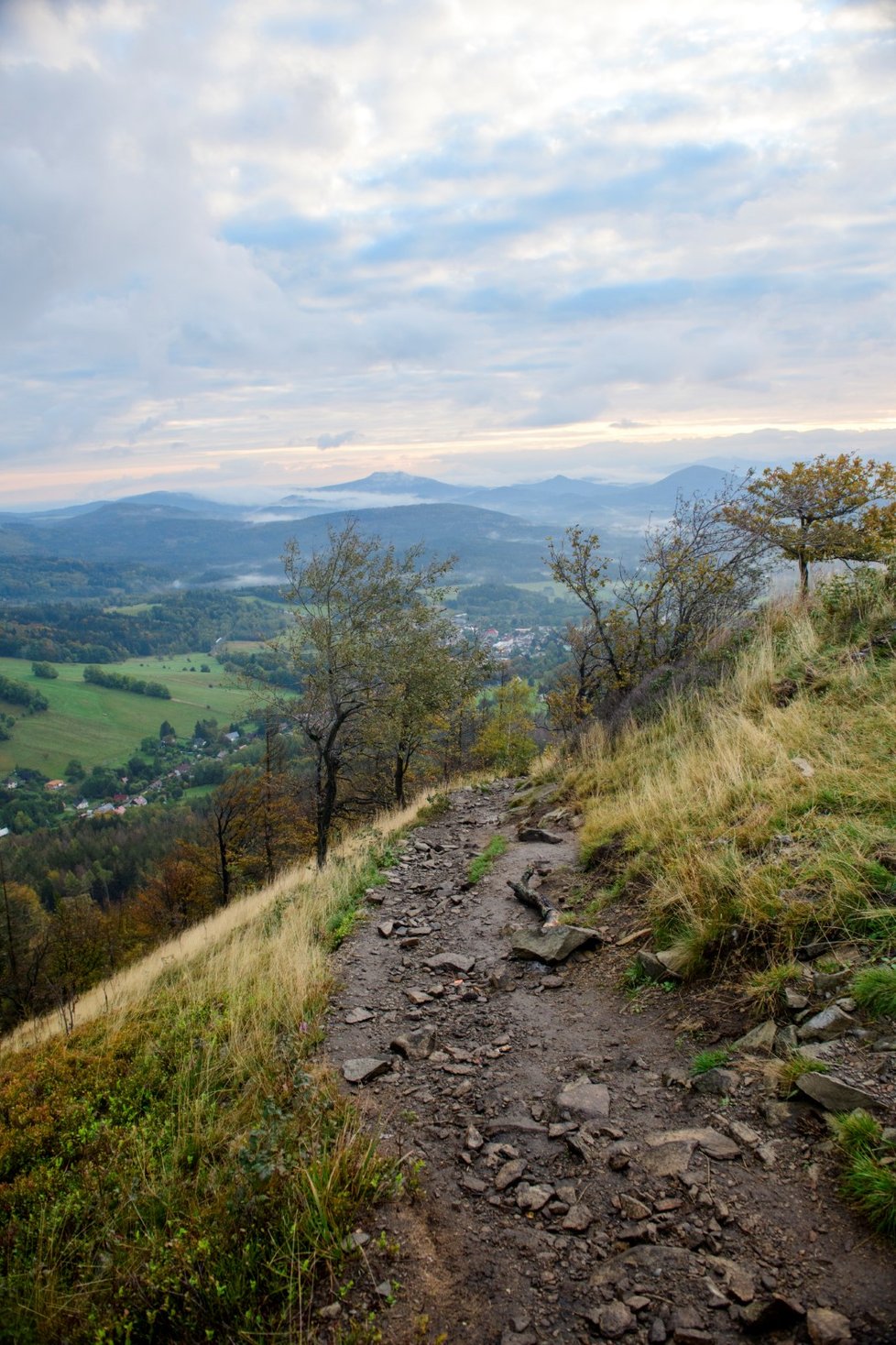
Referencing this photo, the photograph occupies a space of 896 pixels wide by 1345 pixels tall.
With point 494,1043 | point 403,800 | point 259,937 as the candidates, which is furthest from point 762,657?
point 403,800

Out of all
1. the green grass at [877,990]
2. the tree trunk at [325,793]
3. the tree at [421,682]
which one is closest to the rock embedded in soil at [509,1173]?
the green grass at [877,990]

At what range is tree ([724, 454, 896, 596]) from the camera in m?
12.3

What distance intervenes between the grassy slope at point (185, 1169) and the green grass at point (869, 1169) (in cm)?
212

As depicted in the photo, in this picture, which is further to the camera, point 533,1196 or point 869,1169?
point 533,1196

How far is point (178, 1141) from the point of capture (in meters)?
3.79

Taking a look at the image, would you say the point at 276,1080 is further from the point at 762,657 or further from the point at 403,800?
the point at 403,800

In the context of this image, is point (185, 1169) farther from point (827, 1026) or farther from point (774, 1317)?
point (827, 1026)

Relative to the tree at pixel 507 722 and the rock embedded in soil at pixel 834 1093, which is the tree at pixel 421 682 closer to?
the tree at pixel 507 722

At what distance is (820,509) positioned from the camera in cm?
1300

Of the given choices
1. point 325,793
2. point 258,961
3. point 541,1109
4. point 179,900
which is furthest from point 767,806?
point 179,900

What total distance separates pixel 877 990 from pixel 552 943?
2708 millimetres

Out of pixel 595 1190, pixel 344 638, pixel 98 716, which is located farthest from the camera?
pixel 98 716

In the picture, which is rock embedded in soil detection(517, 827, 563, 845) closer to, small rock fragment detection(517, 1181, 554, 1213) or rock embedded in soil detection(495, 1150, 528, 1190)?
rock embedded in soil detection(495, 1150, 528, 1190)

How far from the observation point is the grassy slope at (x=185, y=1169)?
2.75 metres
